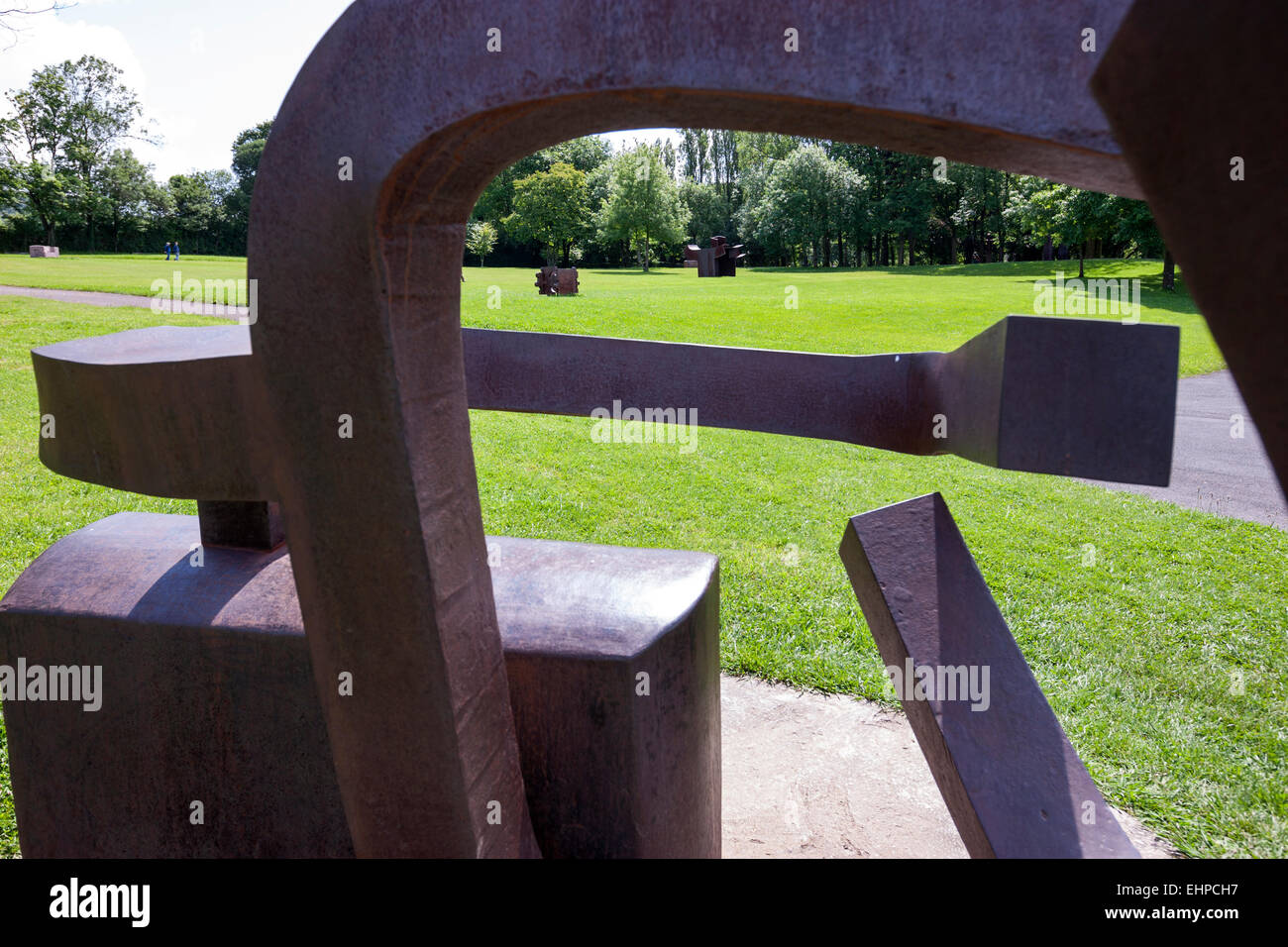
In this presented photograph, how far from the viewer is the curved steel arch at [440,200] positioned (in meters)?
1.37

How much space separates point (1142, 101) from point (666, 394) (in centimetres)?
233

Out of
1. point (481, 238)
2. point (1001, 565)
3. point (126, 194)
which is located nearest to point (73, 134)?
point (126, 194)

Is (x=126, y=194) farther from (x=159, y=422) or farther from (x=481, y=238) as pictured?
(x=159, y=422)

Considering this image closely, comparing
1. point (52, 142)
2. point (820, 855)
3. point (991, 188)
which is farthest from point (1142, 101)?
point (52, 142)

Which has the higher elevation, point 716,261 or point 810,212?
point 810,212

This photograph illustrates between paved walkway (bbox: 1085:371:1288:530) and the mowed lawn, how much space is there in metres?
0.48

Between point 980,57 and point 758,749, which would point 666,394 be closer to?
point 980,57

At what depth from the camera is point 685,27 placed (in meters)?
1.47

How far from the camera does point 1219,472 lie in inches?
392

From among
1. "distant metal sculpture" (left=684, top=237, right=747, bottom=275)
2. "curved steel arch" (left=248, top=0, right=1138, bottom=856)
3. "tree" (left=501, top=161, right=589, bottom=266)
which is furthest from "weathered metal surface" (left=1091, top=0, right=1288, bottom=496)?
"tree" (left=501, top=161, right=589, bottom=266)

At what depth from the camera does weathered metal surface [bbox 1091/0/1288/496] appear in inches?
30.7

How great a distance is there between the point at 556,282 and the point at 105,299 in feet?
37.1

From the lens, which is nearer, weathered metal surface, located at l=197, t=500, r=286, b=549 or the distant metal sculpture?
weathered metal surface, located at l=197, t=500, r=286, b=549

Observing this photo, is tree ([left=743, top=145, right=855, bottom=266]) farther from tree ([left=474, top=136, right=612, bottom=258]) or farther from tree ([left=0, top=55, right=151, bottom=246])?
tree ([left=0, top=55, right=151, bottom=246])
